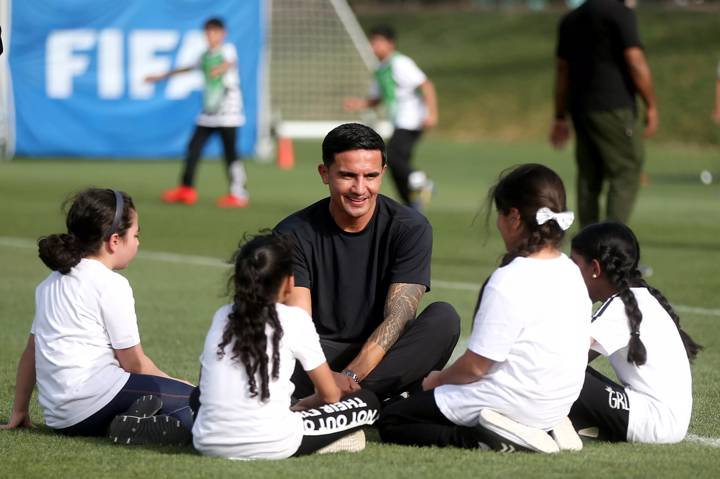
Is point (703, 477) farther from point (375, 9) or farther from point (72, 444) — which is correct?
point (375, 9)

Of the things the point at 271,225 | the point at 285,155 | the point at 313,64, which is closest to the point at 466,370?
the point at 271,225

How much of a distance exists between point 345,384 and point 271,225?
849 cm

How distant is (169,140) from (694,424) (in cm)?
1985

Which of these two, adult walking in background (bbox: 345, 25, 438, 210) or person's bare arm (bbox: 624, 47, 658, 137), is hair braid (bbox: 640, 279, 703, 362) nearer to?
person's bare arm (bbox: 624, 47, 658, 137)

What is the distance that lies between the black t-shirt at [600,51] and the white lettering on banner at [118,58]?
14.2 metres

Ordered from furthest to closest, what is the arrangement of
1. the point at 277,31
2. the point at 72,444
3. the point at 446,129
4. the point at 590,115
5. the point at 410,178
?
the point at 446,129 → the point at 277,31 → the point at 410,178 → the point at 590,115 → the point at 72,444

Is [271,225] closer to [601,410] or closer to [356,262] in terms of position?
[356,262]

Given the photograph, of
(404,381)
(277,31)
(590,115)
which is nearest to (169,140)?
(277,31)

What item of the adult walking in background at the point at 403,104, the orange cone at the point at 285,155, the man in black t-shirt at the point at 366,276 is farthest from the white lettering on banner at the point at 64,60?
the man in black t-shirt at the point at 366,276

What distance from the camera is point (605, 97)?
10.4 m

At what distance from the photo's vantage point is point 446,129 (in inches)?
1436

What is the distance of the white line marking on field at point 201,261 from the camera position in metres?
8.95

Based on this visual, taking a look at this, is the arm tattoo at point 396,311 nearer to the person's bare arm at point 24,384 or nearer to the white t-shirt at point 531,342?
the white t-shirt at point 531,342

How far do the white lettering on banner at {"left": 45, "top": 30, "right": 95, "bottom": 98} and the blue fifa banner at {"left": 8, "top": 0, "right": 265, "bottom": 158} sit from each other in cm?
2
